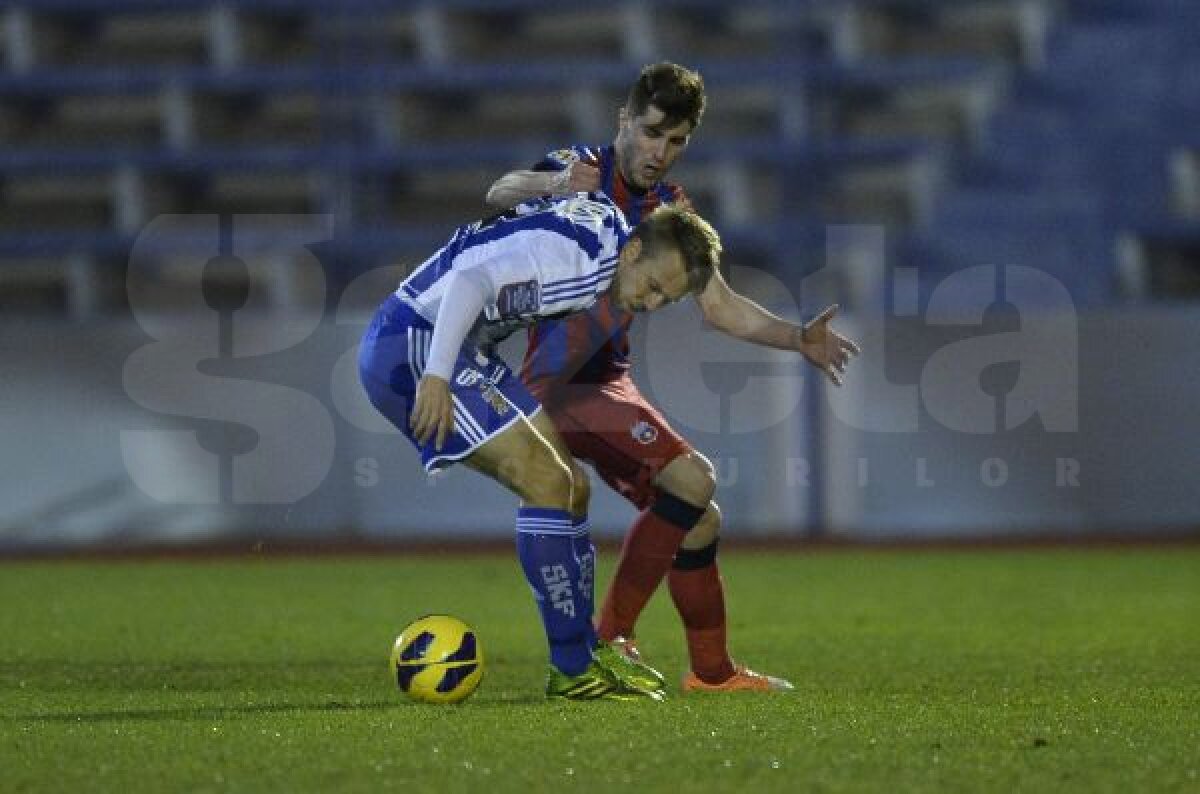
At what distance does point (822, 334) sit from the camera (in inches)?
295

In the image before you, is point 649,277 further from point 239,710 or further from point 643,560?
point 239,710

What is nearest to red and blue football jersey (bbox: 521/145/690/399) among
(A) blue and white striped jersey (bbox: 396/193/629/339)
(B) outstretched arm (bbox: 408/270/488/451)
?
(A) blue and white striped jersey (bbox: 396/193/629/339)

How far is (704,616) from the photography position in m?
7.45

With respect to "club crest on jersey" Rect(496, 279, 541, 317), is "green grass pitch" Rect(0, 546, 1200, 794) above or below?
below

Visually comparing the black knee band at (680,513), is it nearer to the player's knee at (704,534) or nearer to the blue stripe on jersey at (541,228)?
the player's knee at (704,534)

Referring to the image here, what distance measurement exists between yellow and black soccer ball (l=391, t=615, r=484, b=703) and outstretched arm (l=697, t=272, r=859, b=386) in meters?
1.45

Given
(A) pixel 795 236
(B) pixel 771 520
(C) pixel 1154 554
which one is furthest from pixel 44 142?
(C) pixel 1154 554

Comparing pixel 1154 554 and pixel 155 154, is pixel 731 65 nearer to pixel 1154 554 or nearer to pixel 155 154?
pixel 155 154

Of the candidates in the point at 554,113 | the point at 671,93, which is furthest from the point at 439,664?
the point at 554,113

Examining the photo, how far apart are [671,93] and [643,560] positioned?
5.15 feet

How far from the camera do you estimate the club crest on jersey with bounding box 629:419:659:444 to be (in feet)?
24.7

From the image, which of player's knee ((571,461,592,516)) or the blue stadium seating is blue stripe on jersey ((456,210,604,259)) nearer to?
player's knee ((571,461,592,516))

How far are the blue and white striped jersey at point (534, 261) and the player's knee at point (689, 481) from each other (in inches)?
34.2

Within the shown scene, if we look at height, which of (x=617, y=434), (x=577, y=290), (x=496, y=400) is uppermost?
(x=577, y=290)
